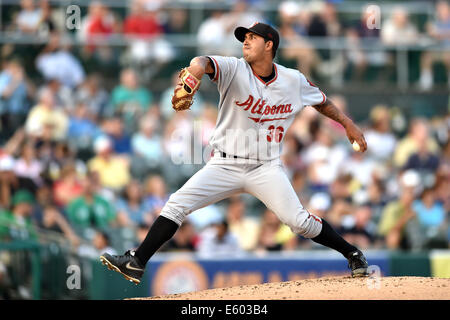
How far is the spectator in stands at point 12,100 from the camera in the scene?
1136 cm

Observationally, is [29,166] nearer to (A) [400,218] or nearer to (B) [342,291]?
(A) [400,218]

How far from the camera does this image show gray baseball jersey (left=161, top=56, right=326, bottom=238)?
19.3 ft

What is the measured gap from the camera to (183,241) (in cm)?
987

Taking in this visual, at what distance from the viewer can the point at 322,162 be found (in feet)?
37.8

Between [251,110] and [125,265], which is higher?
[251,110]

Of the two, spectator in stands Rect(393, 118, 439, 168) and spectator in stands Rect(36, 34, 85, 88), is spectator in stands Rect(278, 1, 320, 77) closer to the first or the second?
spectator in stands Rect(393, 118, 439, 168)

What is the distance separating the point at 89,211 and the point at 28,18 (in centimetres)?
384

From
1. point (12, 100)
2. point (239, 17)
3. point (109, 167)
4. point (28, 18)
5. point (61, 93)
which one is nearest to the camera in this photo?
point (109, 167)

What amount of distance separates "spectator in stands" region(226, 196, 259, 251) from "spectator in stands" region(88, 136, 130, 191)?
155 centimetres

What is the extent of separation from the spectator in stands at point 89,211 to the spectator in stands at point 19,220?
0.51m

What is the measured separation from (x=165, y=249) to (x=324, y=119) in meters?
3.73

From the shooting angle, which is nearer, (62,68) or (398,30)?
(62,68)

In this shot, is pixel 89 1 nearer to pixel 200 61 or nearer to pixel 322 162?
pixel 322 162

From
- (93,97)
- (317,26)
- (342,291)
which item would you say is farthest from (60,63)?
(342,291)
